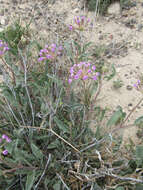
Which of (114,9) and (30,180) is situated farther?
(114,9)

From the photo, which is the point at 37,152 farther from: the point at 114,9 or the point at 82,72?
the point at 114,9

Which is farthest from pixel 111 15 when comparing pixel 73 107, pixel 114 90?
pixel 73 107

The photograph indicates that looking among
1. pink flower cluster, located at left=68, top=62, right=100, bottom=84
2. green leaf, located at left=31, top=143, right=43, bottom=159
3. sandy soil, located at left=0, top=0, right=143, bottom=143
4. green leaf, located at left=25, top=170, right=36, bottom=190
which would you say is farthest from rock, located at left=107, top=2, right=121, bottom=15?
green leaf, located at left=25, top=170, right=36, bottom=190

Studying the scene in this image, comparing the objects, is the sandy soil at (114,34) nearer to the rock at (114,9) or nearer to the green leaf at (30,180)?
the rock at (114,9)

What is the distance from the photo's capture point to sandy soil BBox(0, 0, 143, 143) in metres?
2.44

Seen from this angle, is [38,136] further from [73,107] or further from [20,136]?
[73,107]

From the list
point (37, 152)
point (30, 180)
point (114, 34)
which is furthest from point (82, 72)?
point (114, 34)

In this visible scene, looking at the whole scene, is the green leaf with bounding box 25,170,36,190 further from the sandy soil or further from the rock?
the rock

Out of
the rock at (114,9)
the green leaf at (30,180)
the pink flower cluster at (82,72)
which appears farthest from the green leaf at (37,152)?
the rock at (114,9)

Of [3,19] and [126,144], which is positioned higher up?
[3,19]

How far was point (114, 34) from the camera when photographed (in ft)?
10.3

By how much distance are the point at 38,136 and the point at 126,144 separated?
34.4 inches

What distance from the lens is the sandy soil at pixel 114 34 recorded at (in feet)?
8.02

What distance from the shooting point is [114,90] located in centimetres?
255
